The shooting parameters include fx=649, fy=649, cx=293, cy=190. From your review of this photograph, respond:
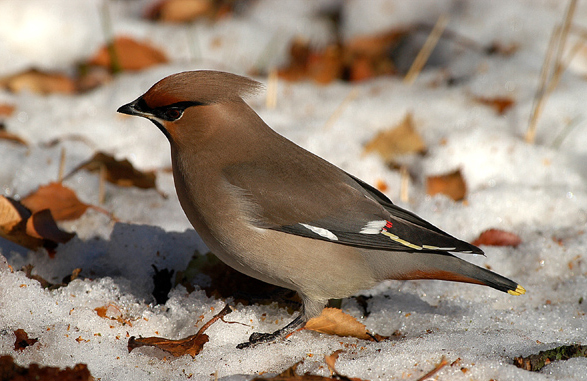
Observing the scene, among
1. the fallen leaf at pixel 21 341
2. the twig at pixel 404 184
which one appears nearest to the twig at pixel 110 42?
the twig at pixel 404 184

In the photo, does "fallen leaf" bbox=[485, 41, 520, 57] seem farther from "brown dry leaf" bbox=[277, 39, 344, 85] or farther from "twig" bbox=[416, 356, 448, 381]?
"twig" bbox=[416, 356, 448, 381]

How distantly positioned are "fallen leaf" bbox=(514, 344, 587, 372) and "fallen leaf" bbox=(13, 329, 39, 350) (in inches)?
67.8

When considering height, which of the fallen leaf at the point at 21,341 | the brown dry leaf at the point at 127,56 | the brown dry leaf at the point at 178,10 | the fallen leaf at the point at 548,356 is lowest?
the fallen leaf at the point at 548,356

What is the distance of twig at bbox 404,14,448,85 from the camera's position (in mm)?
4988

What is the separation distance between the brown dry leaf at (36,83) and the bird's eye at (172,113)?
258 centimetres

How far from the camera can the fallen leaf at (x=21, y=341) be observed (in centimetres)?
227

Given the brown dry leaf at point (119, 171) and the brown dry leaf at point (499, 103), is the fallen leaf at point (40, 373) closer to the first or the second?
the brown dry leaf at point (119, 171)

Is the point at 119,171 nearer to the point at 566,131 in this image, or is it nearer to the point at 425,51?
the point at 425,51

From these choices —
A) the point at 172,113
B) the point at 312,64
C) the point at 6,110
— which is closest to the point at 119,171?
the point at 172,113

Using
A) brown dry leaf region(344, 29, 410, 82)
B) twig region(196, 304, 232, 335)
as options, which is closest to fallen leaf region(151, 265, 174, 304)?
twig region(196, 304, 232, 335)

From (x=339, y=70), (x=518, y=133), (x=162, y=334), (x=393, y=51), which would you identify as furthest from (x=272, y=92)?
(x=162, y=334)

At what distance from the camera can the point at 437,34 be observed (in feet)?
16.9

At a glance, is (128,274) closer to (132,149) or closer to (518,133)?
(132,149)

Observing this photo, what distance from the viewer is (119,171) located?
365cm
